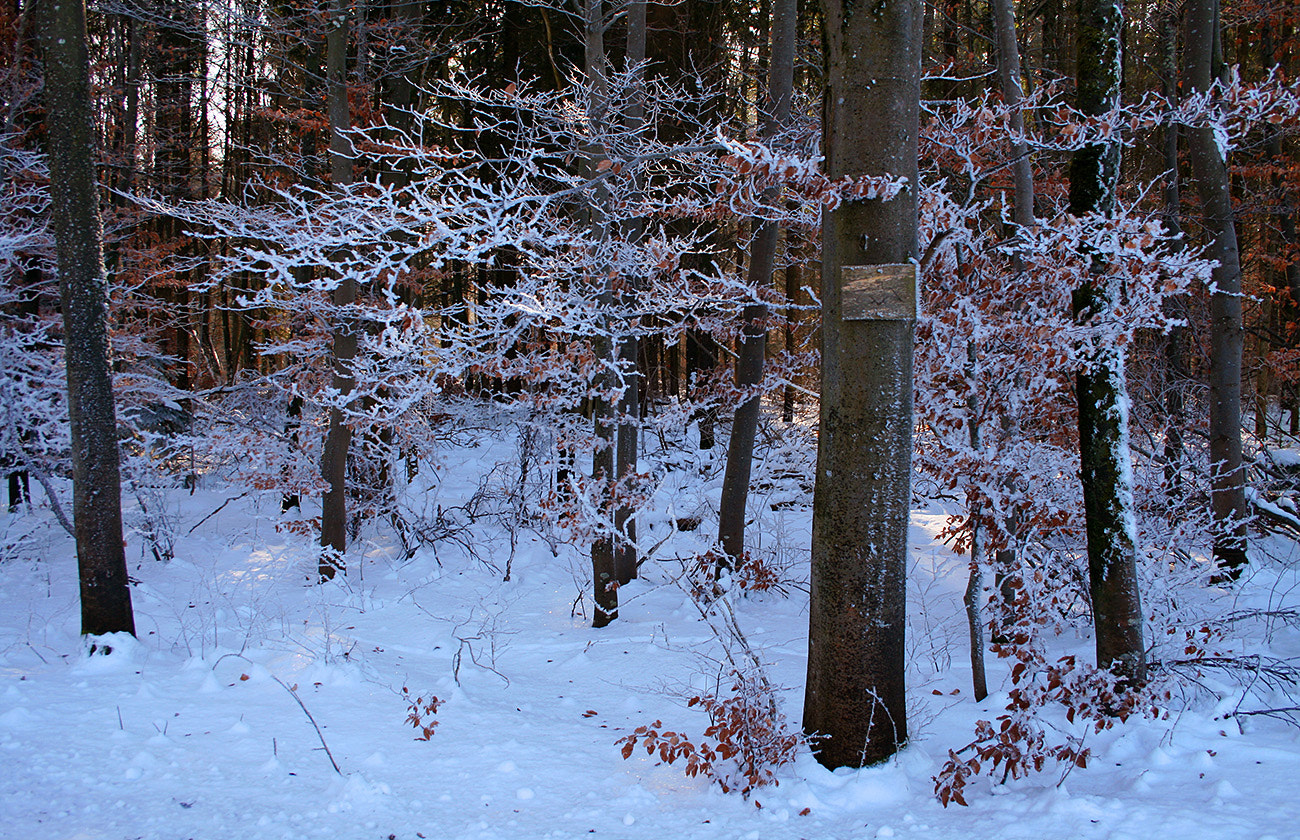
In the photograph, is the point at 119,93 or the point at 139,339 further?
the point at 119,93

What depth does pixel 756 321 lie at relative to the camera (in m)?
7.29

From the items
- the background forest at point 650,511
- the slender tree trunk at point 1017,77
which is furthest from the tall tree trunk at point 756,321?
the slender tree trunk at point 1017,77

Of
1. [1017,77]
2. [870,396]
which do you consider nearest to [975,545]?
[870,396]

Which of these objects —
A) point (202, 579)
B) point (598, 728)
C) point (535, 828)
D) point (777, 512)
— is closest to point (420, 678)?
point (598, 728)

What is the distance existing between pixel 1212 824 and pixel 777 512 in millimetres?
8576

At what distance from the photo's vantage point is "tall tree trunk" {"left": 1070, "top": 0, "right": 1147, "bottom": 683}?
426cm

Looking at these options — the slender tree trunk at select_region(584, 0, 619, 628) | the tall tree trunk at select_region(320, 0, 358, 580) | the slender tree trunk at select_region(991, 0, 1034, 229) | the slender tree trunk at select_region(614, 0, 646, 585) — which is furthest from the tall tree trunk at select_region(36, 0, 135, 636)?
the slender tree trunk at select_region(991, 0, 1034, 229)

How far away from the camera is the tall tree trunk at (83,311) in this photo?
5824 mm

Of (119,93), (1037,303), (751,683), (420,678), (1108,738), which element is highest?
(119,93)

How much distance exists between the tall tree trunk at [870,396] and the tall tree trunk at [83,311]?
5.75m

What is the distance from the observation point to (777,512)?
11.5m

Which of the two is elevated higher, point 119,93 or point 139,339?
point 119,93

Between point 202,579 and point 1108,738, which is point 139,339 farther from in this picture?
point 1108,738

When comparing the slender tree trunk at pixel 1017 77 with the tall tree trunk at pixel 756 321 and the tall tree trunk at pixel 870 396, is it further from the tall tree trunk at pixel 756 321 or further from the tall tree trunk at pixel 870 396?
the tall tree trunk at pixel 870 396
